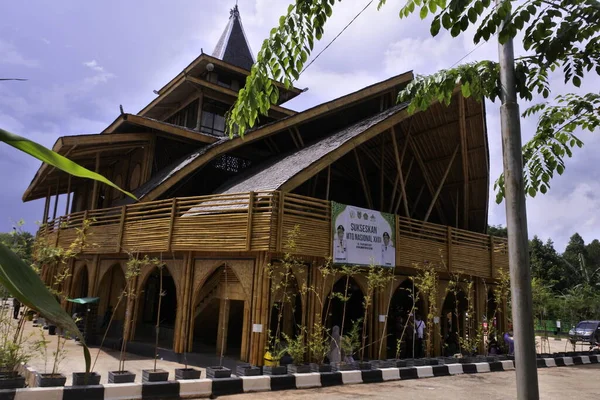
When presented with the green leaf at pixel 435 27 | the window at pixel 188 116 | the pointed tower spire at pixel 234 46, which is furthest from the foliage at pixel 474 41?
the pointed tower spire at pixel 234 46

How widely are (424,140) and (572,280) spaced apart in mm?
31877

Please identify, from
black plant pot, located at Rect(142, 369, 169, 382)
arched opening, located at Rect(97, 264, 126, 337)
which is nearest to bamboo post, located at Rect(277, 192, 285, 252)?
black plant pot, located at Rect(142, 369, 169, 382)

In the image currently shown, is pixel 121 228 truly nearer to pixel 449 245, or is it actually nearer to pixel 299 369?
pixel 299 369

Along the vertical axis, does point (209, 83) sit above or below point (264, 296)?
above

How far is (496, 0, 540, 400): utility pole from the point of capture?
2.26 m

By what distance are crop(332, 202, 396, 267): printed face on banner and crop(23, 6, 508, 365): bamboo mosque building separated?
0.03m

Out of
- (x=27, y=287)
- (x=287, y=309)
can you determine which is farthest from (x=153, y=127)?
(x=27, y=287)

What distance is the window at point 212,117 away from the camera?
18.6 m

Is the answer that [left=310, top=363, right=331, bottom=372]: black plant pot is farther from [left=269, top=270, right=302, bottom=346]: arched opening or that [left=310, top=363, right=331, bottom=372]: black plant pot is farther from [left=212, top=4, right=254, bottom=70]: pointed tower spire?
[left=212, top=4, right=254, bottom=70]: pointed tower spire

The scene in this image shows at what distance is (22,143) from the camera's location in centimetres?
69

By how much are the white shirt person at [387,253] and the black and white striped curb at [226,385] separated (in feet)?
9.13

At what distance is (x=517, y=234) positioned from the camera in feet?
7.79

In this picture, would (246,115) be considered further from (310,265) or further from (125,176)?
(125,176)

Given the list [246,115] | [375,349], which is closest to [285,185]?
[375,349]
